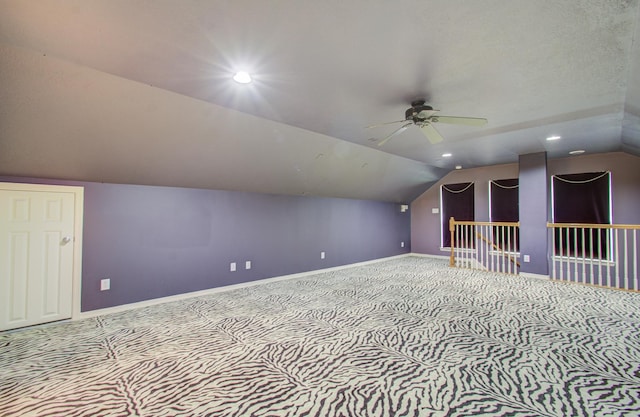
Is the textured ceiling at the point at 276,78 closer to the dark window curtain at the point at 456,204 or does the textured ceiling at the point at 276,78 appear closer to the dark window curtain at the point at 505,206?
the dark window curtain at the point at 505,206

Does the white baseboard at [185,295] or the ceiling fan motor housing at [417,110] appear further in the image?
the white baseboard at [185,295]

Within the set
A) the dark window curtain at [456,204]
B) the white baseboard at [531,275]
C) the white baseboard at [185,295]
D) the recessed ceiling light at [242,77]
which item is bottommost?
Answer: the white baseboard at [185,295]

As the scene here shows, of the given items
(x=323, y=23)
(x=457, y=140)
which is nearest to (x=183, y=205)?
(x=323, y=23)

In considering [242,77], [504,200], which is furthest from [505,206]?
[242,77]

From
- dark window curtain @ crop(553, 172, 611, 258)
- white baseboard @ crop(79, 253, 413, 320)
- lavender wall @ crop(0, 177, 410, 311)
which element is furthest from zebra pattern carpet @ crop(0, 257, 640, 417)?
dark window curtain @ crop(553, 172, 611, 258)

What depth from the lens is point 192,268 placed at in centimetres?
455

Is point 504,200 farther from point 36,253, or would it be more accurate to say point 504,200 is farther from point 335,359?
point 36,253

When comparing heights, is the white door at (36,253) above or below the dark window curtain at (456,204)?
below

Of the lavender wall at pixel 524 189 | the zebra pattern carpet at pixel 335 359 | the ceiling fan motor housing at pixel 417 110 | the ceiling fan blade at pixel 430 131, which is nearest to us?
the zebra pattern carpet at pixel 335 359

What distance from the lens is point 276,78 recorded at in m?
2.64

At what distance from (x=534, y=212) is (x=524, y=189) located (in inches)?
20.6

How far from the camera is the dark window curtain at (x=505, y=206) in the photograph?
22.7 feet

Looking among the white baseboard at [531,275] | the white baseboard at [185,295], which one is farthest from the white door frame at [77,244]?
the white baseboard at [531,275]

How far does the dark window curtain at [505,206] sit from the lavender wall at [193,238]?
12.5 ft
